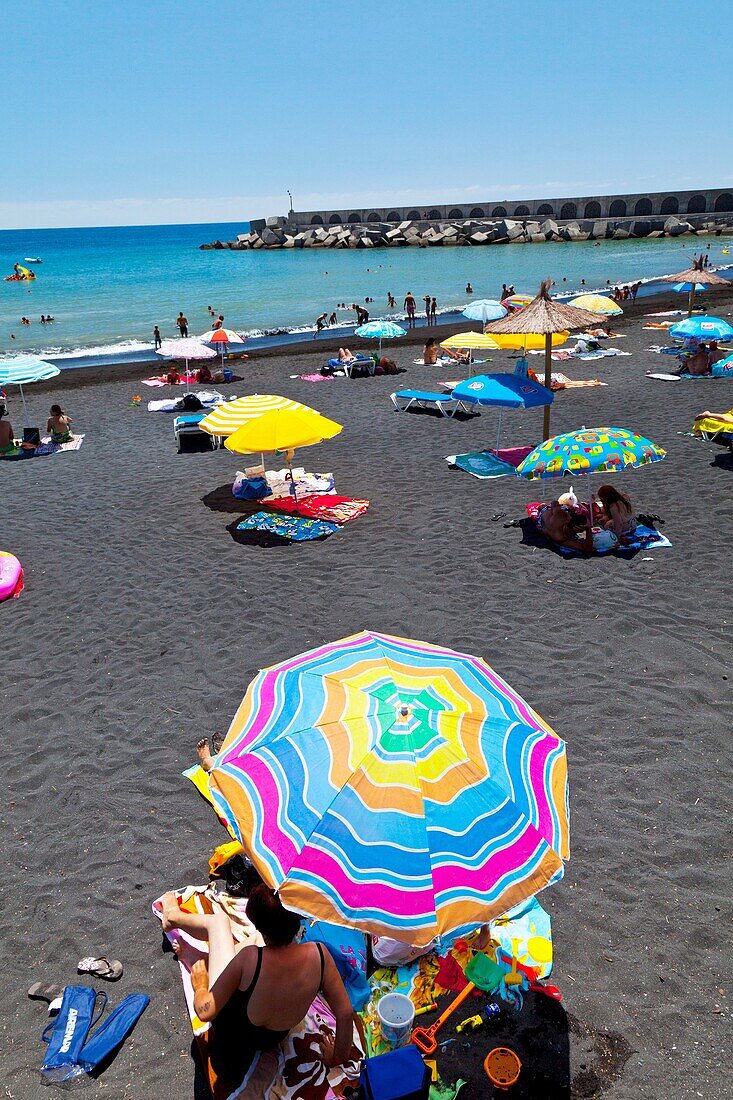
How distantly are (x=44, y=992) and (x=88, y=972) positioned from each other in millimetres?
261

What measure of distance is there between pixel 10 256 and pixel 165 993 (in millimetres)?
156380

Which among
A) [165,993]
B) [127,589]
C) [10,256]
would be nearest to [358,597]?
[127,589]

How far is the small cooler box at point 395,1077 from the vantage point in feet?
11.3

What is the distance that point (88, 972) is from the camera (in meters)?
4.47

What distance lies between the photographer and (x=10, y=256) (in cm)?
13325

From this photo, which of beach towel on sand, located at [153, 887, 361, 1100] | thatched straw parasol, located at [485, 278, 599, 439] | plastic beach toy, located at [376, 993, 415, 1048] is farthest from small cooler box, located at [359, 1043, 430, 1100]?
thatched straw parasol, located at [485, 278, 599, 439]

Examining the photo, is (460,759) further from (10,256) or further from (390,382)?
(10,256)

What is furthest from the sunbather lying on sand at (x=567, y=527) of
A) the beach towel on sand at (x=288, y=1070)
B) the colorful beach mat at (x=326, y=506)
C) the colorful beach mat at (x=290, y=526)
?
the beach towel on sand at (x=288, y=1070)

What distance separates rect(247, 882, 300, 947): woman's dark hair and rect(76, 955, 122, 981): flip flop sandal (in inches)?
74.8

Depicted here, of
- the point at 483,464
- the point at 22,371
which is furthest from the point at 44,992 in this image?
the point at 22,371

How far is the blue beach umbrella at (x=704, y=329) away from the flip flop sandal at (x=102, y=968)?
20.1 meters

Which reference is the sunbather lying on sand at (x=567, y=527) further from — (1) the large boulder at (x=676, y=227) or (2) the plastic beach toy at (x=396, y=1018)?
(1) the large boulder at (x=676, y=227)

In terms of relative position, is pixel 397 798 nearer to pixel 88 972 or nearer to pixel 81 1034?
pixel 81 1034

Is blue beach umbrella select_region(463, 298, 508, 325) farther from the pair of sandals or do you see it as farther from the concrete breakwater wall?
the concrete breakwater wall
